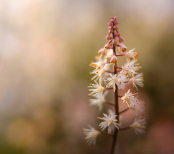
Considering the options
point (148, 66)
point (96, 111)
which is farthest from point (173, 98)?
point (96, 111)

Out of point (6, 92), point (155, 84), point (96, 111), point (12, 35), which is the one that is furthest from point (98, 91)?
point (12, 35)

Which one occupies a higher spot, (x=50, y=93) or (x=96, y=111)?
(x=50, y=93)

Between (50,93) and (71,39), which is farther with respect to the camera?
(71,39)

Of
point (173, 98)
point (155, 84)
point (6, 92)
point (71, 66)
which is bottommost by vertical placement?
point (6, 92)

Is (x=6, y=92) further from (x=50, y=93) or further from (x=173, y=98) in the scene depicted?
(x=173, y=98)

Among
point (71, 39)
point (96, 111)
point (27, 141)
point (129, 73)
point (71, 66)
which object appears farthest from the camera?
point (71, 39)

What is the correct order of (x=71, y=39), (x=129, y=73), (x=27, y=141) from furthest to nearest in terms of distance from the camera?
(x=71, y=39) < (x=27, y=141) < (x=129, y=73)
